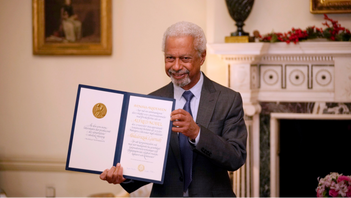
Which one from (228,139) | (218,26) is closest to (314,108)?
(218,26)

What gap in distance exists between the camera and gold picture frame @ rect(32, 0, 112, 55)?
3.64 meters

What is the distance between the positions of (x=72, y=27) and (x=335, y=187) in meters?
2.99

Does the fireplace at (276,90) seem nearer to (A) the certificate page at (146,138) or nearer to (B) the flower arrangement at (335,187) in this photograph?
(B) the flower arrangement at (335,187)

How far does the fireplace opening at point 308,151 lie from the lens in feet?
11.2

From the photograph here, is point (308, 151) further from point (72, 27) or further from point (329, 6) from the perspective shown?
point (72, 27)

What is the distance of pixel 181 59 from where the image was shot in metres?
1.70

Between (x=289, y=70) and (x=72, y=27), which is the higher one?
(x=72, y=27)

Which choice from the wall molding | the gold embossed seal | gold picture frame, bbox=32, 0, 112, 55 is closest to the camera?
the gold embossed seal

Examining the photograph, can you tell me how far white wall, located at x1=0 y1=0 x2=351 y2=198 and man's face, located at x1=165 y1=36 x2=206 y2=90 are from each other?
1899 mm

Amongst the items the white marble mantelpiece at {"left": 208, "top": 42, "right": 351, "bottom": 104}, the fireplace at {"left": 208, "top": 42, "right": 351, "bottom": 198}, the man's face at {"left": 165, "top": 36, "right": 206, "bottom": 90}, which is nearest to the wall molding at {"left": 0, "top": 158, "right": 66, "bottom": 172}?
the fireplace at {"left": 208, "top": 42, "right": 351, "bottom": 198}

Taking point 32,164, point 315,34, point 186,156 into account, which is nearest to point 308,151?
point 315,34

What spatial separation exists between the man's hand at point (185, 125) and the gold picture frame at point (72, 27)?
2372mm

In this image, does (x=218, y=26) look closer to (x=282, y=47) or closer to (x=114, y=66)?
(x=282, y=47)

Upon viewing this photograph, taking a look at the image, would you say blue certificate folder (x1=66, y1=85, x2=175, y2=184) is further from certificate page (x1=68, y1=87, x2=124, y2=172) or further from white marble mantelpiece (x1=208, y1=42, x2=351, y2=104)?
white marble mantelpiece (x1=208, y1=42, x2=351, y2=104)
